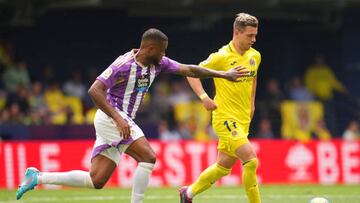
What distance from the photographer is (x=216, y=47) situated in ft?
89.5

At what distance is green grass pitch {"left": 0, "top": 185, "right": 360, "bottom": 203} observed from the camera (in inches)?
541

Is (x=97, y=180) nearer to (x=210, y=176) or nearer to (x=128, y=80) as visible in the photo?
(x=128, y=80)

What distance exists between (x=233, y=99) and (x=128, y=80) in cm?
158

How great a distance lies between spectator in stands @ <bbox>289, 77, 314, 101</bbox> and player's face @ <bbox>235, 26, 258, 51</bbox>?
540 inches

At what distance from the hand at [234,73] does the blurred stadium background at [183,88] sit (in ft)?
17.8

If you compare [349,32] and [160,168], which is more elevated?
[349,32]

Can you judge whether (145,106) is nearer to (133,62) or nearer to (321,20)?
(321,20)

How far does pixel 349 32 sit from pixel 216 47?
4006 millimetres

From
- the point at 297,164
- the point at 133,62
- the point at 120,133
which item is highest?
the point at 133,62

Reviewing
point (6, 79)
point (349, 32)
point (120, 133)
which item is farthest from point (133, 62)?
point (349, 32)

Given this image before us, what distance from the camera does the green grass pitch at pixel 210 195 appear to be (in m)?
13.8

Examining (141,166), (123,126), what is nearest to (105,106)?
(123,126)

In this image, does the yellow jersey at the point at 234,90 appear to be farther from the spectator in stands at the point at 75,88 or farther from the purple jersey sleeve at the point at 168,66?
the spectator in stands at the point at 75,88

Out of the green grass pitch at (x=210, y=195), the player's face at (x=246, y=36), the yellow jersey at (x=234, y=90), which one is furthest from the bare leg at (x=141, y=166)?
the green grass pitch at (x=210, y=195)
